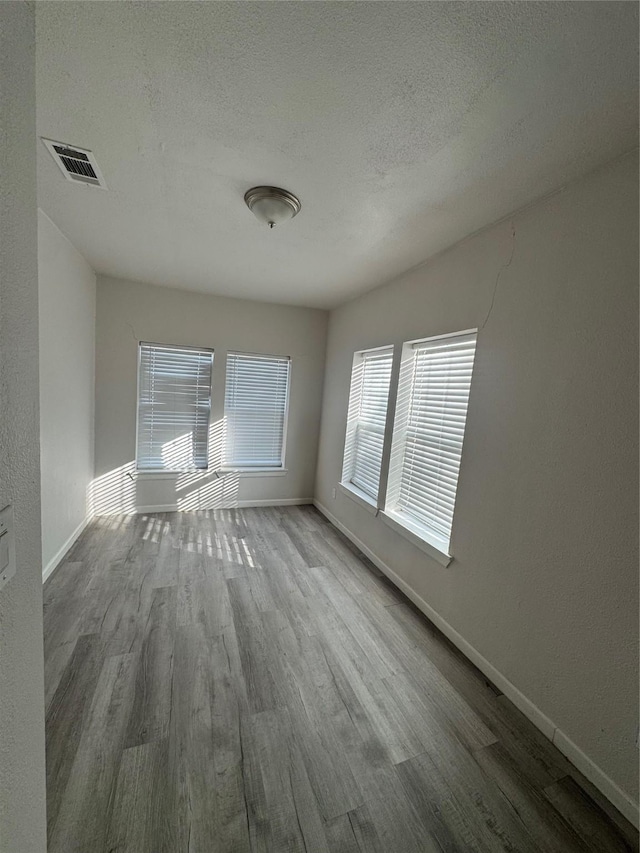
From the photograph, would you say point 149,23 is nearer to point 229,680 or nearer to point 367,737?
point 229,680

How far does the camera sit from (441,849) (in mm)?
1110

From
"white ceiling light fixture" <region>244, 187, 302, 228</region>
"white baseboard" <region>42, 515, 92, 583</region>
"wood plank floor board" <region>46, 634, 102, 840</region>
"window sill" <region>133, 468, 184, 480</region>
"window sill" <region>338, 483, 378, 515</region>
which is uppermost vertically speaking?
"white ceiling light fixture" <region>244, 187, 302, 228</region>

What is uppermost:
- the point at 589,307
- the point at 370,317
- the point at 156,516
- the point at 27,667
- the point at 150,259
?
the point at 150,259

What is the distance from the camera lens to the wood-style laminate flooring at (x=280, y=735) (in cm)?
114

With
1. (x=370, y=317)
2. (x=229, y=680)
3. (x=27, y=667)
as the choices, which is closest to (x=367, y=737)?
(x=229, y=680)

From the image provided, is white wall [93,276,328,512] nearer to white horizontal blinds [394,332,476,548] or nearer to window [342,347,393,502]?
window [342,347,393,502]

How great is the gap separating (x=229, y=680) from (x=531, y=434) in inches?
77.2

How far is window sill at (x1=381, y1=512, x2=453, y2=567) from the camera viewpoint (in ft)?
7.09

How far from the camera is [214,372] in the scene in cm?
377

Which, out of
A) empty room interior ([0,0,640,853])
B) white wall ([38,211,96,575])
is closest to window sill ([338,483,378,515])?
empty room interior ([0,0,640,853])

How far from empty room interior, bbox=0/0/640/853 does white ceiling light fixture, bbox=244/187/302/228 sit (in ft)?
0.06

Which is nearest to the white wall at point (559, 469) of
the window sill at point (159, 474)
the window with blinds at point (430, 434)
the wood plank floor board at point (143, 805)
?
the window with blinds at point (430, 434)

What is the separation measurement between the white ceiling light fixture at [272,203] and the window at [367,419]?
1456 mm

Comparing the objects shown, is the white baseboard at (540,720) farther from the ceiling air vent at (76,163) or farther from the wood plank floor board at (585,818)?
the ceiling air vent at (76,163)
